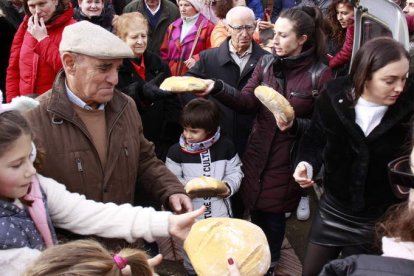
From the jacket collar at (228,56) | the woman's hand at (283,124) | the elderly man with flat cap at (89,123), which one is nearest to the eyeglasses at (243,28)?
the jacket collar at (228,56)

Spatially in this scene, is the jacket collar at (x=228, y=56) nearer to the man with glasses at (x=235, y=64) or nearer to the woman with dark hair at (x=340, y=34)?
the man with glasses at (x=235, y=64)

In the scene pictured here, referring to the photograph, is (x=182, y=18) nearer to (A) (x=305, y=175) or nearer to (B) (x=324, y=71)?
(B) (x=324, y=71)

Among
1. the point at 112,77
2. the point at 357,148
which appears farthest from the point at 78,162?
the point at 357,148

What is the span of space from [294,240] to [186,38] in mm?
2021

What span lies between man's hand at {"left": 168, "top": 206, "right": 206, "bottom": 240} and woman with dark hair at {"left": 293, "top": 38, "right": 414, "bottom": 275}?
3.41 feet

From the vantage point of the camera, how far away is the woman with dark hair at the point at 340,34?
448 centimetres

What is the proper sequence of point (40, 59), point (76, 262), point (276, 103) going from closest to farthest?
point (76, 262), point (276, 103), point (40, 59)

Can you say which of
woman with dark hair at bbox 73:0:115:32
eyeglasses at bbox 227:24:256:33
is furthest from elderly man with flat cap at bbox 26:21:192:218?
woman with dark hair at bbox 73:0:115:32

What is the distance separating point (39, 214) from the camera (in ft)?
6.23

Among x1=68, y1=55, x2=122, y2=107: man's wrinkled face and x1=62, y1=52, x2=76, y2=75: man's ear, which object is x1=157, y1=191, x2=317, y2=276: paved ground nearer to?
x1=68, y1=55, x2=122, y2=107: man's wrinkled face

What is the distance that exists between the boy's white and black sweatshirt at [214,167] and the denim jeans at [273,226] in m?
0.28

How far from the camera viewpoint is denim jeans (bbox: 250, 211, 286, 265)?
362 cm

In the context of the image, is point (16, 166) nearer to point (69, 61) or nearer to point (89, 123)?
point (89, 123)

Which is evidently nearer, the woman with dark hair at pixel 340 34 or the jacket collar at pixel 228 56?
the jacket collar at pixel 228 56
